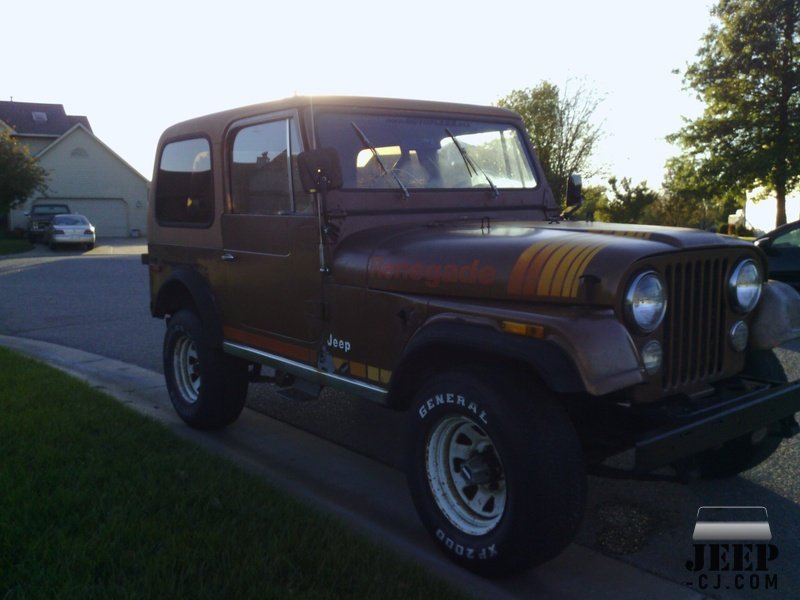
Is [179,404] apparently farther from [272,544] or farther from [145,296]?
[145,296]

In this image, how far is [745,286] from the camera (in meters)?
3.62

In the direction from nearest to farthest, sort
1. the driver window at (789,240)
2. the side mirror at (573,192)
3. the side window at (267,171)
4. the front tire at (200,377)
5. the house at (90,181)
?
the side window at (267,171) < the front tire at (200,377) < the side mirror at (573,192) < the driver window at (789,240) < the house at (90,181)

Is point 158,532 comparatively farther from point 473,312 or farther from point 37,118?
point 37,118

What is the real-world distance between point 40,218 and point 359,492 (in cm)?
3324

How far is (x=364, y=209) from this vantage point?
14.1 feet

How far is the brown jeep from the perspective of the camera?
309cm

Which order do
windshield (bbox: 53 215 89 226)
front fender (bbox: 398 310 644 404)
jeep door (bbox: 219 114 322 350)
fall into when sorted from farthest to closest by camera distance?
windshield (bbox: 53 215 89 226) < jeep door (bbox: 219 114 322 350) < front fender (bbox: 398 310 644 404)

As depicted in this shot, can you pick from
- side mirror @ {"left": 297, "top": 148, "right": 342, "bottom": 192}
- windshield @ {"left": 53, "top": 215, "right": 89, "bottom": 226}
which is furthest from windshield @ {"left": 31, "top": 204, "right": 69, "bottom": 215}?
side mirror @ {"left": 297, "top": 148, "right": 342, "bottom": 192}

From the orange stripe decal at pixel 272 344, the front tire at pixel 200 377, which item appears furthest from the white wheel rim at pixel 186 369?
the orange stripe decal at pixel 272 344

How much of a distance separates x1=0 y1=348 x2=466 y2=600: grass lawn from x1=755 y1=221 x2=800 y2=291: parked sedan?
24.3 feet

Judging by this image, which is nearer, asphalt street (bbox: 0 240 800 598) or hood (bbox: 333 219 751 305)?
hood (bbox: 333 219 751 305)

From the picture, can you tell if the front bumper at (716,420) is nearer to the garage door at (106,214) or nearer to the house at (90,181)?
the house at (90,181)

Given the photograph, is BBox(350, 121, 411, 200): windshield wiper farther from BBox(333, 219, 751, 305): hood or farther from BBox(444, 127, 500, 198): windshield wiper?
BBox(444, 127, 500, 198): windshield wiper

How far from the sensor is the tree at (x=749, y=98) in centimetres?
2655
